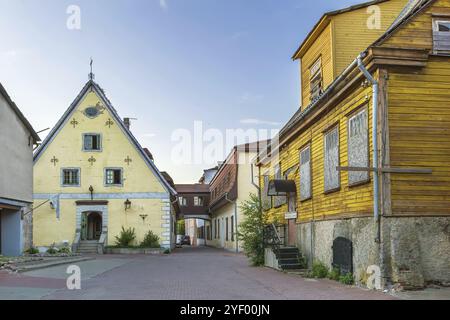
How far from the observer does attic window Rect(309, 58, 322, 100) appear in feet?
61.1

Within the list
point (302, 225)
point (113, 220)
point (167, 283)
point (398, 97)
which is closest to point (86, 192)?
point (113, 220)

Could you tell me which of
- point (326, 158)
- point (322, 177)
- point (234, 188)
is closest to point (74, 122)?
point (234, 188)

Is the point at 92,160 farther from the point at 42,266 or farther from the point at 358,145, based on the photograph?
the point at 358,145

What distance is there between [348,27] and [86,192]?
74.9 ft

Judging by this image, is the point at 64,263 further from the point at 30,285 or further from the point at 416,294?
the point at 416,294

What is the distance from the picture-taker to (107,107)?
35.2 m

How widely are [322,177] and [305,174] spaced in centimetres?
194

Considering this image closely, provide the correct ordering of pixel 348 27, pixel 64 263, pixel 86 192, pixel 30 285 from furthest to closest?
pixel 86 192, pixel 64 263, pixel 348 27, pixel 30 285

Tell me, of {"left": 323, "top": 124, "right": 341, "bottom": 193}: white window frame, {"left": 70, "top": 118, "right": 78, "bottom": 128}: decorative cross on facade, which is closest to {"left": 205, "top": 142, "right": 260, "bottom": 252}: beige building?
{"left": 70, "top": 118, "right": 78, "bottom": 128}: decorative cross on facade

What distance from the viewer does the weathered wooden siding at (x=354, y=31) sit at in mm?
17016

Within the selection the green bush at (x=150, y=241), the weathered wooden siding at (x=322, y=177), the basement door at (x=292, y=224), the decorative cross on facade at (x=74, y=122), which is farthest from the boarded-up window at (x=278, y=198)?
the decorative cross on facade at (x=74, y=122)

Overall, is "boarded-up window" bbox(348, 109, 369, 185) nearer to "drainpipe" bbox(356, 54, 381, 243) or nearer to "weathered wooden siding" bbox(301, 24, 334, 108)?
"drainpipe" bbox(356, 54, 381, 243)

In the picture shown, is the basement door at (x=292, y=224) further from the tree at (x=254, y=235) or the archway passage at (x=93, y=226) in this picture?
the archway passage at (x=93, y=226)

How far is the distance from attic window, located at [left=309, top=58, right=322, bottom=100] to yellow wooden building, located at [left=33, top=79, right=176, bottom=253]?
1755cm
